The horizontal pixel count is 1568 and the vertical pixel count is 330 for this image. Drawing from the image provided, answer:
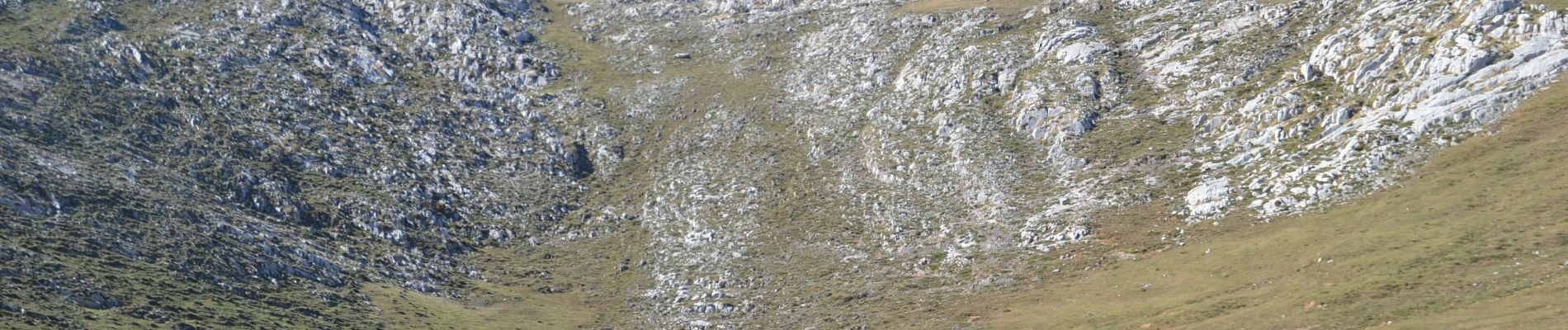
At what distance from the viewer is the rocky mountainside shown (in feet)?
242

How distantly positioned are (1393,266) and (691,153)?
7174 centimetres

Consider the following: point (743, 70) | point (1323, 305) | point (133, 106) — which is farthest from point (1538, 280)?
point (133, 106)

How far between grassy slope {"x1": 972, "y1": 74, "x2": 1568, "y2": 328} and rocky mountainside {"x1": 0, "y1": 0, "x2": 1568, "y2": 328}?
3003 mm

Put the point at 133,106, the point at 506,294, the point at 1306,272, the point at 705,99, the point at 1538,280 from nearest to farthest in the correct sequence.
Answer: the point at 1538,280 < the point at 1306,272 < the point at 506,294 < the point at 133,106 < the point at 705,99

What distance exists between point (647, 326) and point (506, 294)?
53.0 ft

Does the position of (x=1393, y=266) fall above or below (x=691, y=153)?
above

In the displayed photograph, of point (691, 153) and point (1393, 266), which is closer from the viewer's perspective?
point (1393, 266)

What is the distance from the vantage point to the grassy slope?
165ft

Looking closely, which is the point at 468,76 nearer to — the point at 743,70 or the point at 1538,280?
the point at 743,70

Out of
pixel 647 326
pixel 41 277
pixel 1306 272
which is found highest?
pixel 41 277

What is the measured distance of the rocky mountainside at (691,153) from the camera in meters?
73.8

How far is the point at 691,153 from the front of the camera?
4345 inches

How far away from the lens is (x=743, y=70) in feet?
430

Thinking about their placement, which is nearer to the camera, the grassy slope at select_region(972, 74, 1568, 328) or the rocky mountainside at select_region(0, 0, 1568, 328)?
the grassy slope at select_region(972, 74, 1568, 328)
